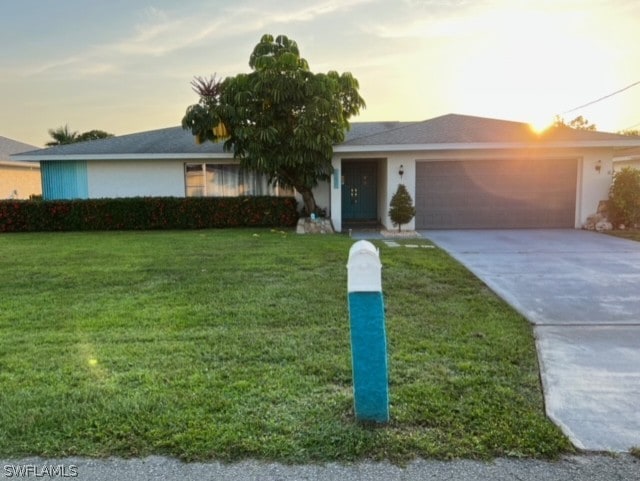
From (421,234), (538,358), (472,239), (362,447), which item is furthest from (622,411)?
(421,234)

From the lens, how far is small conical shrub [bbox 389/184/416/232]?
12742 millimetres

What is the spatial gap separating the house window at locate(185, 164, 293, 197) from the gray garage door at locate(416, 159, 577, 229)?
4959 millimetres

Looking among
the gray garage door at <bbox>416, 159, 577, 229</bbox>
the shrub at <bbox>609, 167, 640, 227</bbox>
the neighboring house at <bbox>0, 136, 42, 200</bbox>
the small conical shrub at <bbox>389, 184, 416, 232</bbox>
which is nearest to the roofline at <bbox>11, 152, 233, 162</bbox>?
the small conical shrub at <bbox>389, 184, 416, 232</bbox>

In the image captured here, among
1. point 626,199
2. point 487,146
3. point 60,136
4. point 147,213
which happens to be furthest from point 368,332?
point 60,136

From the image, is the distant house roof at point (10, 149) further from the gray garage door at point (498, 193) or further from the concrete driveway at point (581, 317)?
the concrete driveway at point (581, 317)

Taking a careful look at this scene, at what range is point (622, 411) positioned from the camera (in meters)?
2.94

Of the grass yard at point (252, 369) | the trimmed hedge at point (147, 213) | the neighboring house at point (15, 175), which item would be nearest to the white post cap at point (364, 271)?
the grass yard at point (252, 369)

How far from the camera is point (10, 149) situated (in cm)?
2491

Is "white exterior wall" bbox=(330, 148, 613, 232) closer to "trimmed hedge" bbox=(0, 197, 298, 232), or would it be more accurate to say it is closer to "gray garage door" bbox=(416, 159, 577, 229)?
"gray garage door" bbox=(416, 159, 577, 229)

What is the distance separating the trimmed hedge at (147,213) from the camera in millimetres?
14164

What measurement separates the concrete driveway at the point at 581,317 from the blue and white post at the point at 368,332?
45.2 inches

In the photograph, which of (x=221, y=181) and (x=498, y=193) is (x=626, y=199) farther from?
(x=221, y=181)

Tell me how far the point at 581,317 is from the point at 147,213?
1266cm

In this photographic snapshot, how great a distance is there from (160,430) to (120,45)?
43.2ft
